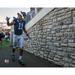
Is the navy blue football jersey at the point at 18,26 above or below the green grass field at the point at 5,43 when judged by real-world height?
above

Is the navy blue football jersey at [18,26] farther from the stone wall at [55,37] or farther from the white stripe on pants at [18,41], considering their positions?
the stone wall at [55,37]

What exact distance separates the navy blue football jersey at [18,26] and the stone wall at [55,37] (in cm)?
17

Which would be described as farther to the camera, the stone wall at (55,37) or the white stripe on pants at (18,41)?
the white stripe on pants at (18,41)

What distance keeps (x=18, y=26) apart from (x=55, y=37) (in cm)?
51

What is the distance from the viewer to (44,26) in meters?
3.43

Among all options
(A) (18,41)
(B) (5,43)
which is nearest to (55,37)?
(A) (18,41)

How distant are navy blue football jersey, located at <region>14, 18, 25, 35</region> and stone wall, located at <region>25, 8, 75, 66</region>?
17 centimetres

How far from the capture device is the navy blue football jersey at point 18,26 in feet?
10.7

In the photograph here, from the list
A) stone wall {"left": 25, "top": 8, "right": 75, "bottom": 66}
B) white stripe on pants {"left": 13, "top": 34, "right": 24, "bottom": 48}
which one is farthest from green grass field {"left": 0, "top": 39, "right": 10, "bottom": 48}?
stone wall {"left": 25, "top": 8, "right": 75, "bottom": 66}

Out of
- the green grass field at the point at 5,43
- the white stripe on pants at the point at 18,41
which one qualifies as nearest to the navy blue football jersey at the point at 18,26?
the white stripe on pants at the point at 18,41

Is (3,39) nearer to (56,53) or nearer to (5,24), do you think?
(5,24)

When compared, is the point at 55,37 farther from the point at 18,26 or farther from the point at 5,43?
the point at 5,43

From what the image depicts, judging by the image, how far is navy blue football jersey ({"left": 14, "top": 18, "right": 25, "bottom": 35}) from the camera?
328 centimetres

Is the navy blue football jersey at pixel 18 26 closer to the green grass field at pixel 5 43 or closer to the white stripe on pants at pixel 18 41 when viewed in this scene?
the white stripe on pants at pixel 18 41
